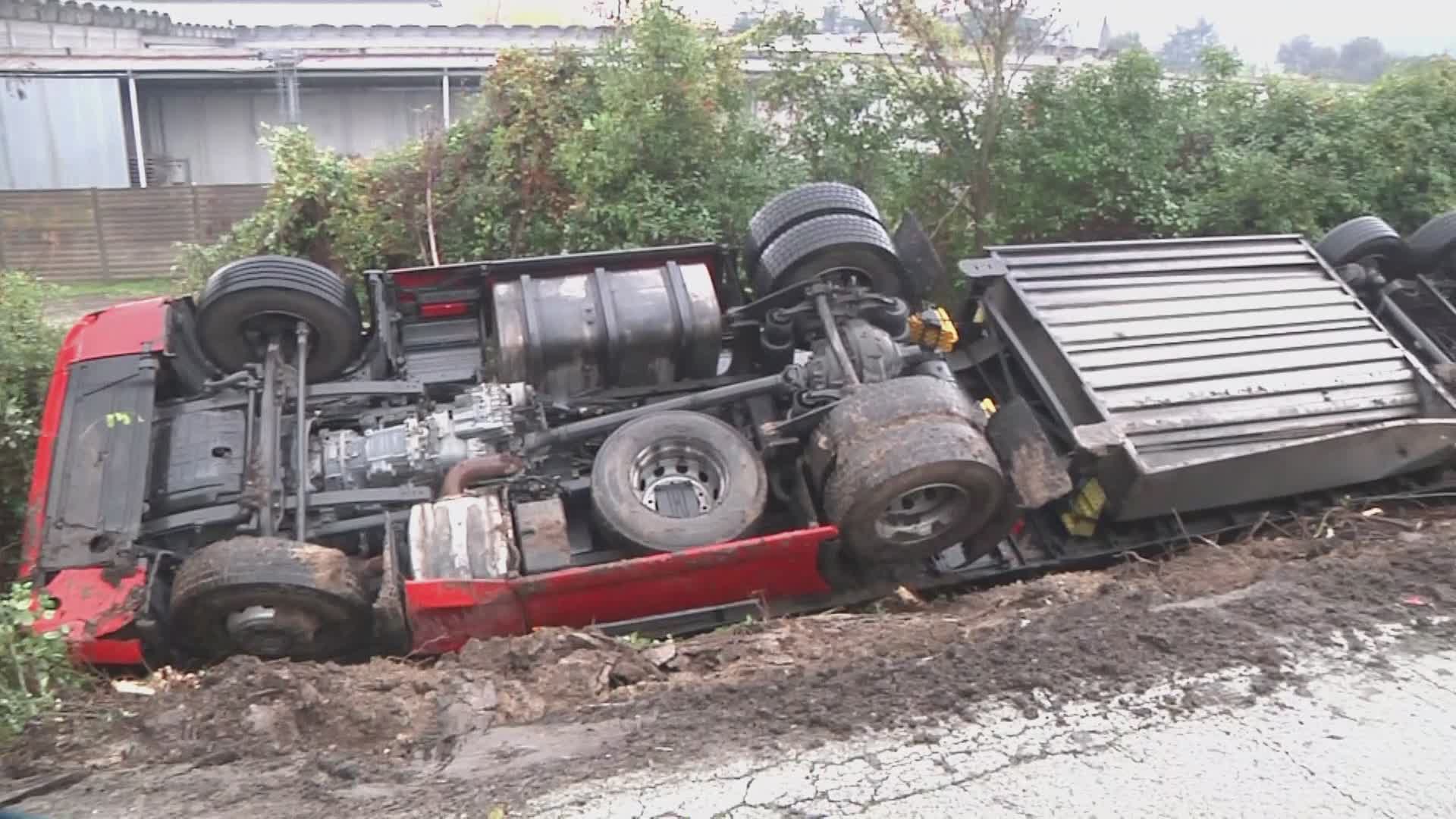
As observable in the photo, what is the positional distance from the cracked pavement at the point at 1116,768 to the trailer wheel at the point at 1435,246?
15.3ft

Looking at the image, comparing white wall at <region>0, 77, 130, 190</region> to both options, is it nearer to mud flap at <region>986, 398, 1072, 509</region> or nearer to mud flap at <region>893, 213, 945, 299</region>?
mud flap at <region>893, 213, 945, 299</region>

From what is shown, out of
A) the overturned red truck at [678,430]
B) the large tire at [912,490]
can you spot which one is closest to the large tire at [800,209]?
the overturned red truck at [678,430]

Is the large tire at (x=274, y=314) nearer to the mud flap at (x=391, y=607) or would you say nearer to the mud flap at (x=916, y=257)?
the mud flap at (x=391, y=607)

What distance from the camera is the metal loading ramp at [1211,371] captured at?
5.08 m

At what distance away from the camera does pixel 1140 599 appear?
3.78 m

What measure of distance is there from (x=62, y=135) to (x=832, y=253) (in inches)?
724

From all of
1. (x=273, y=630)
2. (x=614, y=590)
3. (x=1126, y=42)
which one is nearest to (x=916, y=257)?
(x=614, y=590)

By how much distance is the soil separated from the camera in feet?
9.24

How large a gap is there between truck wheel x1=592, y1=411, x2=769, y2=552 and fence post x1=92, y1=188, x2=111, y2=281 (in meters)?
15.8

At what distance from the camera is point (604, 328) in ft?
17.3

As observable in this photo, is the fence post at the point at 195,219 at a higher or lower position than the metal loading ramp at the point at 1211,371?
higher

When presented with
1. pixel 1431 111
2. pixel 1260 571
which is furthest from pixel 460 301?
pixel 1431 111

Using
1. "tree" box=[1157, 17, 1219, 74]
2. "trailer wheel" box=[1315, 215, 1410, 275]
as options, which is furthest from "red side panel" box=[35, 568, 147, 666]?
"tree" box=[1157, 17, 1219, 74]

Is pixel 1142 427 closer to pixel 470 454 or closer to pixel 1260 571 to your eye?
pixel 1260 571
